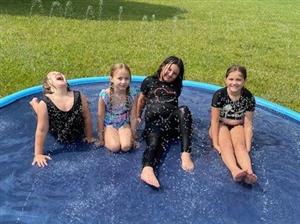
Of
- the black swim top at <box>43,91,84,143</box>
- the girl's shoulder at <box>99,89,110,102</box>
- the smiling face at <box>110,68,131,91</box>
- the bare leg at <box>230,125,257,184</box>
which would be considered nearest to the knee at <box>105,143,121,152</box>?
the black swim top at <box>43,91,84,143</box>

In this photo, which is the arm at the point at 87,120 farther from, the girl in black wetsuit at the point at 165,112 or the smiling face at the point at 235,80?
the smiling face at the point at 235,80

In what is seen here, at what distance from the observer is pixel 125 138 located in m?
4.81

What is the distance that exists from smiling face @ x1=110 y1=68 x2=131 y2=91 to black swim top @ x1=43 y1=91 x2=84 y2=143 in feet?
1.27

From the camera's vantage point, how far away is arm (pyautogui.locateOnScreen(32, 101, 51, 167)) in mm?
4473

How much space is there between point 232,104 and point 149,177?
133 cm

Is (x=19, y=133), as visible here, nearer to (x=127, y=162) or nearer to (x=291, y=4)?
(x=127, y=162)

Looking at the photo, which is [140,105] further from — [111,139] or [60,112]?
[60,112]

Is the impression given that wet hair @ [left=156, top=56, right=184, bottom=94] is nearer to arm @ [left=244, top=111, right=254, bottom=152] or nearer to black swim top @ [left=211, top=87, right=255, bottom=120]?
black swim top @ [left=211, top=87, right=255, bottom=120]

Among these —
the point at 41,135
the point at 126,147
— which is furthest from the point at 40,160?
the point at 126,147

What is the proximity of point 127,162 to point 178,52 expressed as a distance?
504 cm

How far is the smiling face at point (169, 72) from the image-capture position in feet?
16.2

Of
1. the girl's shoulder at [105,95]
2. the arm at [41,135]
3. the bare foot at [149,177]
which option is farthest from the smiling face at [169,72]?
the arm at [41,135]

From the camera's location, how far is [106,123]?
4.98 metres

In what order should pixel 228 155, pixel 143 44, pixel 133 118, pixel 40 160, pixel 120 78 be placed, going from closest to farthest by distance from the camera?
pixel 40 160
pixel 228 155
pixel 120 78
pixel 133 118
pixel 143 44
